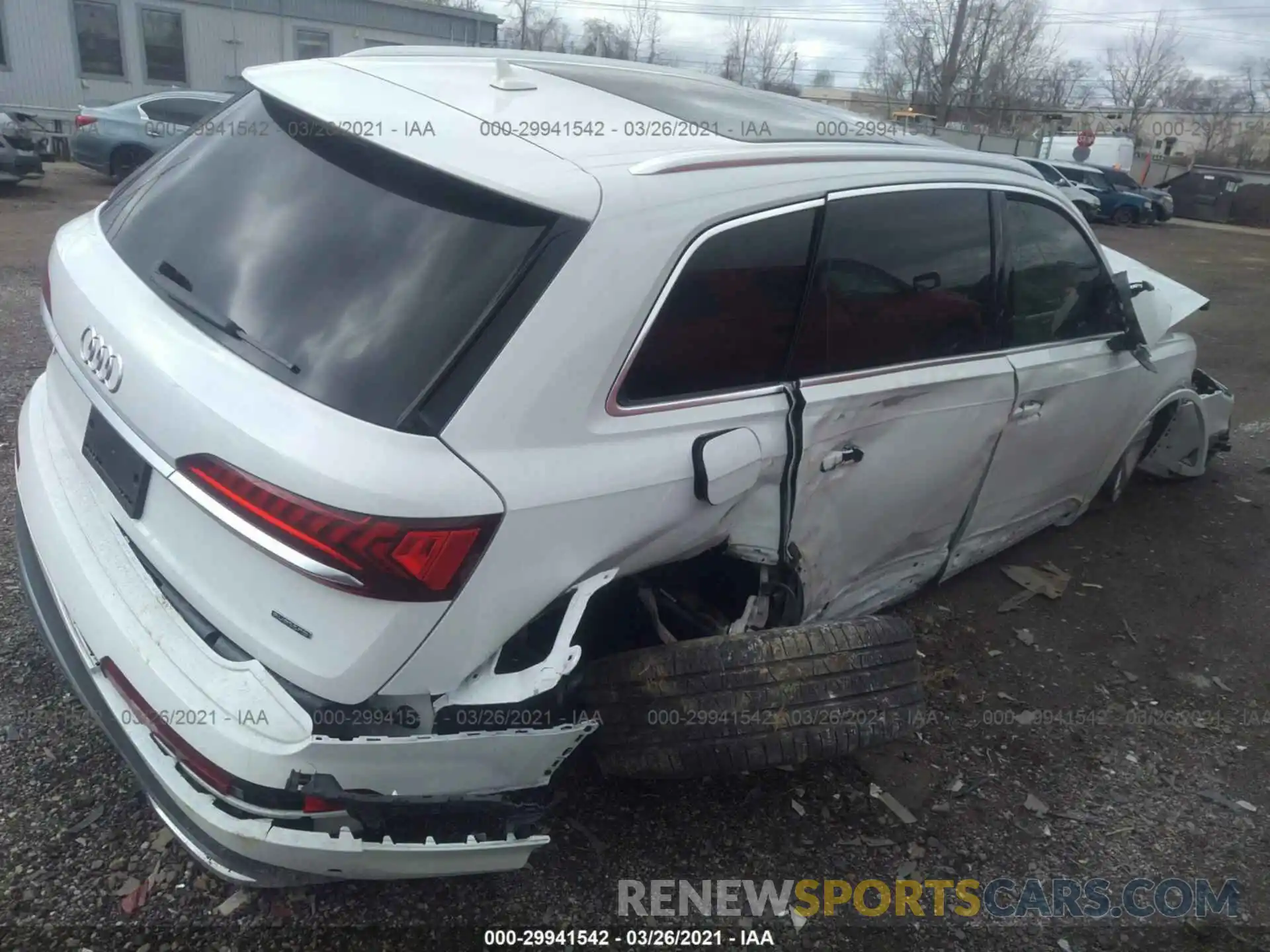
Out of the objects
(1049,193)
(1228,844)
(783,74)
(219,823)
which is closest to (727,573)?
(219,823)

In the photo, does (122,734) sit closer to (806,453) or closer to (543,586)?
(543,586)

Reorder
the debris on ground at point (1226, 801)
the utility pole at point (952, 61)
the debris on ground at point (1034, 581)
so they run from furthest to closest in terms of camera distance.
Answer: the utility pole at point (952, 61)
the debris on ground at point (1034, 581)
the debris on ground at point (1226, 801)

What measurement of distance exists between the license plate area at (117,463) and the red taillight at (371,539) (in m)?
0.38

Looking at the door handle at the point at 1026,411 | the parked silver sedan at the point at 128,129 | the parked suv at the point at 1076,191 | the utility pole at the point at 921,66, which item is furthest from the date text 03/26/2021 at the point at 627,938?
the utility pole at the point at 921,66

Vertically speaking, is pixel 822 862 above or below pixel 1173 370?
below

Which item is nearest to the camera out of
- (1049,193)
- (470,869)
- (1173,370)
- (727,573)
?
(470,869)

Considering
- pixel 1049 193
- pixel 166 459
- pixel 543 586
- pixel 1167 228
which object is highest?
pixel 1049 193

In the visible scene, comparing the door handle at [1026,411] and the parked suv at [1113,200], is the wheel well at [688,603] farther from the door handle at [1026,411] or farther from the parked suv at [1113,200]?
the parked suv at [1113,200]

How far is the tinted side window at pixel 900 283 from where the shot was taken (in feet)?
8.56

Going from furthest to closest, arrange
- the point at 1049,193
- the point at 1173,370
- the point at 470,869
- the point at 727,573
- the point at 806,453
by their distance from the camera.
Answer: the point at 1173,370 < the point at 1049,193 < the point at 727,573 < the point at 806,453 < the point at 470,869

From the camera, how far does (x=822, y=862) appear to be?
261 cm

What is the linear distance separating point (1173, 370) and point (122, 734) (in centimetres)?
465

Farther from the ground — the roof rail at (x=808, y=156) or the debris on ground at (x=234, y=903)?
the roof rail at (x=808, y=156)

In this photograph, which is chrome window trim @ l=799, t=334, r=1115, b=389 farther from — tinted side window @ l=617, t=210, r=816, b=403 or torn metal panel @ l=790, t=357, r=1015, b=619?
tinted side window @ l=617, t=210, r=816, b=403
